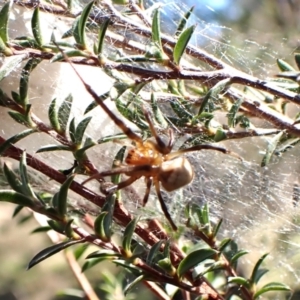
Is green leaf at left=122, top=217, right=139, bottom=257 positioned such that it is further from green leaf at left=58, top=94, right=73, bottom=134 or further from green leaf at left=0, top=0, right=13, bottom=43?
green leaf at left=0, top=0, right=13, bottom=43

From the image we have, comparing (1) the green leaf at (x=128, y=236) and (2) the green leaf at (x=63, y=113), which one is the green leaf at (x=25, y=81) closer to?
(2) the green leaf at (x=63, y=113)

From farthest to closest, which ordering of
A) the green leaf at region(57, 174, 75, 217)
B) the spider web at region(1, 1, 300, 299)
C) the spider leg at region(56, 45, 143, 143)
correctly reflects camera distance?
1. the spider web at region(1, 1, 300, 299)
2. the spider leg at region(56, 45, 143, 143)
3. the green leaf at region(57, 174, 75, 217)

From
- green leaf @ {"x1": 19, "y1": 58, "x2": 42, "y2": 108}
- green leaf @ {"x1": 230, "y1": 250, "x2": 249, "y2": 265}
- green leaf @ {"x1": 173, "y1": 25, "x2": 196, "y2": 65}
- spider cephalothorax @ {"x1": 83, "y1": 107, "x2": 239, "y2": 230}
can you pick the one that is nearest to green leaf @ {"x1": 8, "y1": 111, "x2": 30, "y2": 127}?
green leaf @ {"x1": 19, "y1": 58, "x2": 42, "y2": 108}

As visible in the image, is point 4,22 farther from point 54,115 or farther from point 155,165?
point 155,165

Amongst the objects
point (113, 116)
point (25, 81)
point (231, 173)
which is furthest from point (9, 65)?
point (231, 173)

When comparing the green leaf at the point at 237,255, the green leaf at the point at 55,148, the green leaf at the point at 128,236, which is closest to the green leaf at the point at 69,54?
the green leaf at the point at 55,148
